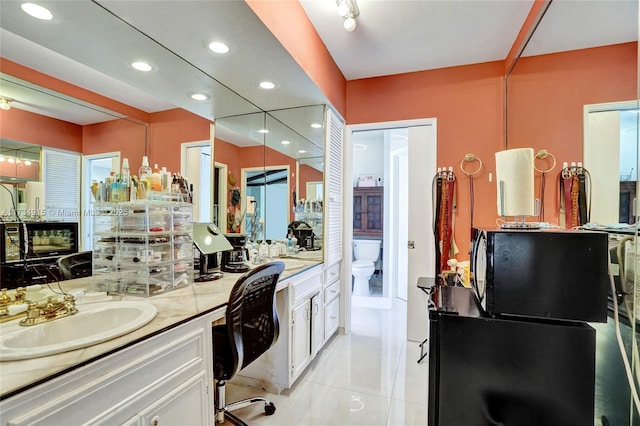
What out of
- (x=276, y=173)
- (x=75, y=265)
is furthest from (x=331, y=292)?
(x=75, y=265)

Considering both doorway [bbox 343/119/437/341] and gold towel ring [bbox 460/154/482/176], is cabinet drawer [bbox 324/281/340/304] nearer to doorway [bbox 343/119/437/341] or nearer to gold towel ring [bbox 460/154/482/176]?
doorway [bbox 343/119/437/341]

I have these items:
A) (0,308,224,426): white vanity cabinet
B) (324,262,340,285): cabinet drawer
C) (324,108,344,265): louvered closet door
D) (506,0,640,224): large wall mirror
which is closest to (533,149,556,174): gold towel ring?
(506,0,640,224): large wall mirror

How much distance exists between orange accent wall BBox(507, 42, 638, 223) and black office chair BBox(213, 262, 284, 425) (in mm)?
1815

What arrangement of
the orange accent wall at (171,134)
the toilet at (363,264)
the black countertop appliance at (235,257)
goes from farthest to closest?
1. the toilet at (363,264)
2. the black countertop appliance at (235,257)
3. the orange accent wall at (171,134)

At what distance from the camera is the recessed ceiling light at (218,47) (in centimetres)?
164

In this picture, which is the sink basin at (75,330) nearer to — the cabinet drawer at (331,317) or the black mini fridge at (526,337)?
the black mini fridge at (526,337)

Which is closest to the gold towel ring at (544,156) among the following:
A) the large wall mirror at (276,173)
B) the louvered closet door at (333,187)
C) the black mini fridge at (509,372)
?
the black mini fridge at (509,372)

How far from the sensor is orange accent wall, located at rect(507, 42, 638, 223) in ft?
4.32

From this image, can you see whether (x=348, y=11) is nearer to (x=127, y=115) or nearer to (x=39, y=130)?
(x=127, y=115)

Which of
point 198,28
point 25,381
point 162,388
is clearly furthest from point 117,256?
point 198,28

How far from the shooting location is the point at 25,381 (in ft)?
2.23

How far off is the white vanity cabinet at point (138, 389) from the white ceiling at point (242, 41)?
1.08 metres

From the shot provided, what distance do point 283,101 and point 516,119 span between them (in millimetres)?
1980

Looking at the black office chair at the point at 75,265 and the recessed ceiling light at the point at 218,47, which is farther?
the recessed ceiling light at the point at 218,47
